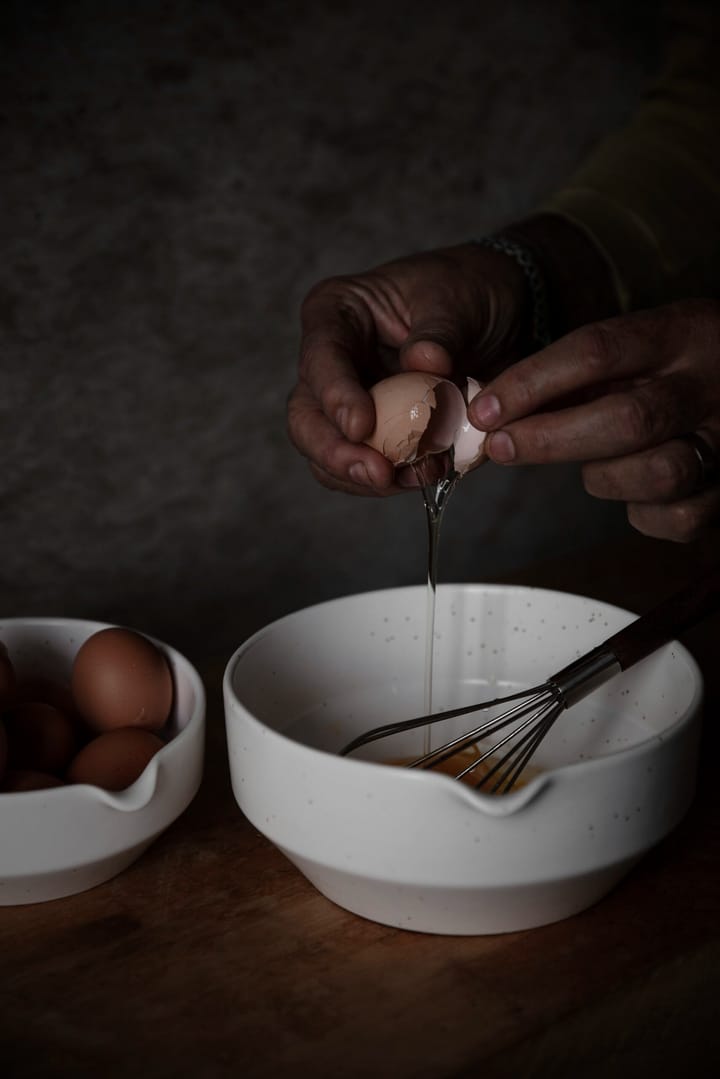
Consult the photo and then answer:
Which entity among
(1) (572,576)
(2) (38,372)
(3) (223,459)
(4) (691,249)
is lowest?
(3) (223,459)

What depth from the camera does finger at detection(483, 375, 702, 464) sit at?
899 mm

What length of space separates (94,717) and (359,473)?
0.28m

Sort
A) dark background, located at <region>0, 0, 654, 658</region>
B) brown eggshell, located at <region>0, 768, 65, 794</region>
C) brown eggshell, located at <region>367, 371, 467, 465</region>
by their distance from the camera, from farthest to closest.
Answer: dark background, located at <region>0, 0, 654, 658</region> < brown eggshell, located at <region>367, 371, 467, 465</region> < brown eggshell, located at <region>0, 768, 65, 794</region>

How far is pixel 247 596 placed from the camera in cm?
→ 186

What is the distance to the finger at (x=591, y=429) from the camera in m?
0.90

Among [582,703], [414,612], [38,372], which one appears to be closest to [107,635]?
[414,612]

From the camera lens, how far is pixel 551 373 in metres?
0.88

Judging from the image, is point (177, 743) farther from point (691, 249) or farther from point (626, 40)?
point (626, 40)

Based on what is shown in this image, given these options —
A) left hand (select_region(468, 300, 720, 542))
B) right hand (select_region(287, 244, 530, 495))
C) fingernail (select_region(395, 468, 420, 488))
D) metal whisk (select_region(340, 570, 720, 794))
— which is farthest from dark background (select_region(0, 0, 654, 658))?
metal whisk (select_region(340, 570, 720, 794))

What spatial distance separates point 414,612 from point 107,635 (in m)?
0.24

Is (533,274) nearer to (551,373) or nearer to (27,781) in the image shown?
(551,373)

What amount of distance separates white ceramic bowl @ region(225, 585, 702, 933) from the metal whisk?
23 millimetres

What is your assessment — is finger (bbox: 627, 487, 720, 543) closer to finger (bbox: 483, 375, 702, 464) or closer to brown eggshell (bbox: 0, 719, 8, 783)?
finger (bbox: 483, 375, 702, 464)

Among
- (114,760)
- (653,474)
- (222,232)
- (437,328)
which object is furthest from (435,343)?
(222,232)
